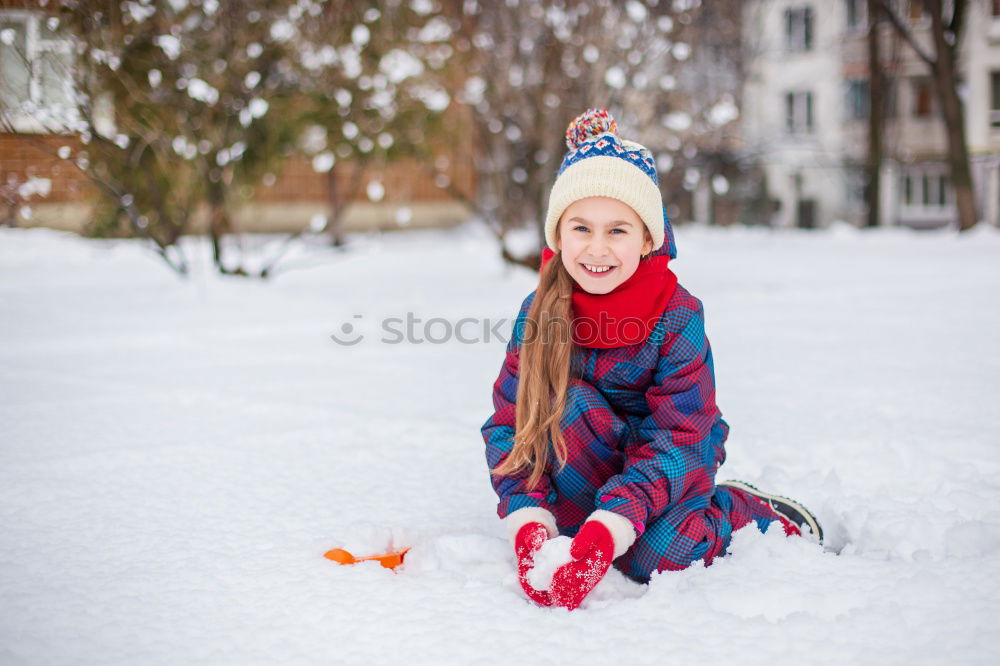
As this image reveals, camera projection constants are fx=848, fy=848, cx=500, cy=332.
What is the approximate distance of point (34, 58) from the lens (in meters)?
5.23

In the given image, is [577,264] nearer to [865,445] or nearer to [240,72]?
[865,445]

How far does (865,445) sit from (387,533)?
1.45 m

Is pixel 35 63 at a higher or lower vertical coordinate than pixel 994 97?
lower

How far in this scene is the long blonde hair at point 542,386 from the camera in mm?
1682

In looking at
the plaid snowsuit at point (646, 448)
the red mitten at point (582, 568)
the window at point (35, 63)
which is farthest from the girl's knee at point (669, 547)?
the window at point (35, 63)

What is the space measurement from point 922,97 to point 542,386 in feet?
72.3

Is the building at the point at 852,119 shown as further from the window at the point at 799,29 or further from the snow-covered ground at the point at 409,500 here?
the snow-covered ground at the point at 409,500

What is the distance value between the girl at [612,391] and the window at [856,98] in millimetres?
21261

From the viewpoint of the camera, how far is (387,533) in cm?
188

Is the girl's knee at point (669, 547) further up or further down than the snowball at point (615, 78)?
further down

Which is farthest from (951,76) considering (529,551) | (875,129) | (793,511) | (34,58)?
(529,551)

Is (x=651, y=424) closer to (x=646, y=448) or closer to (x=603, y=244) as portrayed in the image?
(x=646, y=448)

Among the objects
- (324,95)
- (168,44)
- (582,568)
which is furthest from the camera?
(324,95)

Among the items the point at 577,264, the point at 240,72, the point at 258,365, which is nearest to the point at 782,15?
the point at 240,72
